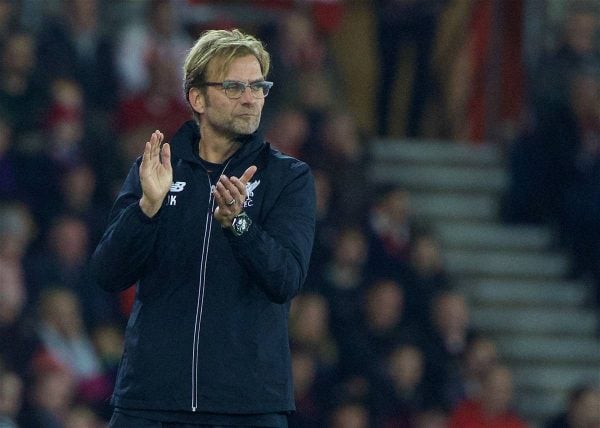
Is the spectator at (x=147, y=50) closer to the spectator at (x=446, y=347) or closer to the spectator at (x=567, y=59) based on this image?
the spectator at (x=446, y=347)

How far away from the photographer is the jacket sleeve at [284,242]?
160 inches

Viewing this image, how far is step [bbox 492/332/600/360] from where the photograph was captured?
1027 cm

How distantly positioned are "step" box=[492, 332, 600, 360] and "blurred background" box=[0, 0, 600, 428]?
0.01m

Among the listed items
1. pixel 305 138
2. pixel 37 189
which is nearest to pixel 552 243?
pixel 305 138

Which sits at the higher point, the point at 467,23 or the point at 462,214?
the point at 467,23

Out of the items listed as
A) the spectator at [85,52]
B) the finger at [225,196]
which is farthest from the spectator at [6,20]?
the finger at [225,196]

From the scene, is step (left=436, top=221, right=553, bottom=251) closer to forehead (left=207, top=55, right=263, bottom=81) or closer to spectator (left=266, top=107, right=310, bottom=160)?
spectator (left=266, top=107, right=310, bottom=160)

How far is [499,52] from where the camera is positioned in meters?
11.7

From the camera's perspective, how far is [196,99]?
14.4ft

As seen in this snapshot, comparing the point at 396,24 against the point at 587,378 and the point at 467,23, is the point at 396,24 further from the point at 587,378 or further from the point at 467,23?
the point at 587,378

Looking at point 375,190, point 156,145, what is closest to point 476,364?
point 375,190

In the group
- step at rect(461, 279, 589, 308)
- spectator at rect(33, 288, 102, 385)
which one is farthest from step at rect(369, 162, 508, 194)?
spectator at rect(33, 288, 102, 385)

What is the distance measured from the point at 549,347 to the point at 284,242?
6469 millimetres

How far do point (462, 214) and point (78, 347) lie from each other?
12.8 ft
